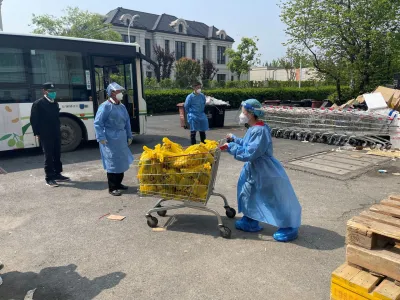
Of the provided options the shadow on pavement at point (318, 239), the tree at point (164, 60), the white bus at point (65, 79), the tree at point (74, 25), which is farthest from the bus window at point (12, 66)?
the tree at point (164, 60)

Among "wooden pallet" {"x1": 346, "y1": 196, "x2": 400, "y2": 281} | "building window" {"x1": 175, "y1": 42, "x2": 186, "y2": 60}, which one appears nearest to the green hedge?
"wooden pallet" {"x1": 346, "y1": 196, "x2": 400, "y2": 281}

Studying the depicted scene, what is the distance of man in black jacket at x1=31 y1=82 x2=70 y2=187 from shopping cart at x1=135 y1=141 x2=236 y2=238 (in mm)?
2989

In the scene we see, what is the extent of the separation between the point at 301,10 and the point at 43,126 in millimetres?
15232

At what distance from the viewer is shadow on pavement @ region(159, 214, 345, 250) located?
395 cm

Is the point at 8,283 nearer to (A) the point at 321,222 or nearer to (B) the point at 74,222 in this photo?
(B) the point at 74,222

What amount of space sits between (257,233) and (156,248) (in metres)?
1.26

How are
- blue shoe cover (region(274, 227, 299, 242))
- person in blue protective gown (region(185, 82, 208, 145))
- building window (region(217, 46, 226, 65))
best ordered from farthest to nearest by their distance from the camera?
building window (region(217, 46, 226, 65))
person in blue protective gown (region(185, 82, 208, 145))
blue shoe cover (region(274, 227, 299, 242))

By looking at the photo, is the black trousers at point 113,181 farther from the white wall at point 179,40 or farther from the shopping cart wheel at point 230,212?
the white wall at point 179,40

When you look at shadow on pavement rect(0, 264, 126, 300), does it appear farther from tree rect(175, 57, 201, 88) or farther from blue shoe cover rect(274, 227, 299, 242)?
tree rect(175, 57, 201, 88)

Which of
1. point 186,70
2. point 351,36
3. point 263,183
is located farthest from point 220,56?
point 263,183

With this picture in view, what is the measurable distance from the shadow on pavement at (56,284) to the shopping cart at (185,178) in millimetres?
1164

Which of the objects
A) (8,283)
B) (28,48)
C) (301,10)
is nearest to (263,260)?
(8,283)

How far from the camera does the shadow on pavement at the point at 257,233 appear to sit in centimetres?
395

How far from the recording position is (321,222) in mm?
4590
